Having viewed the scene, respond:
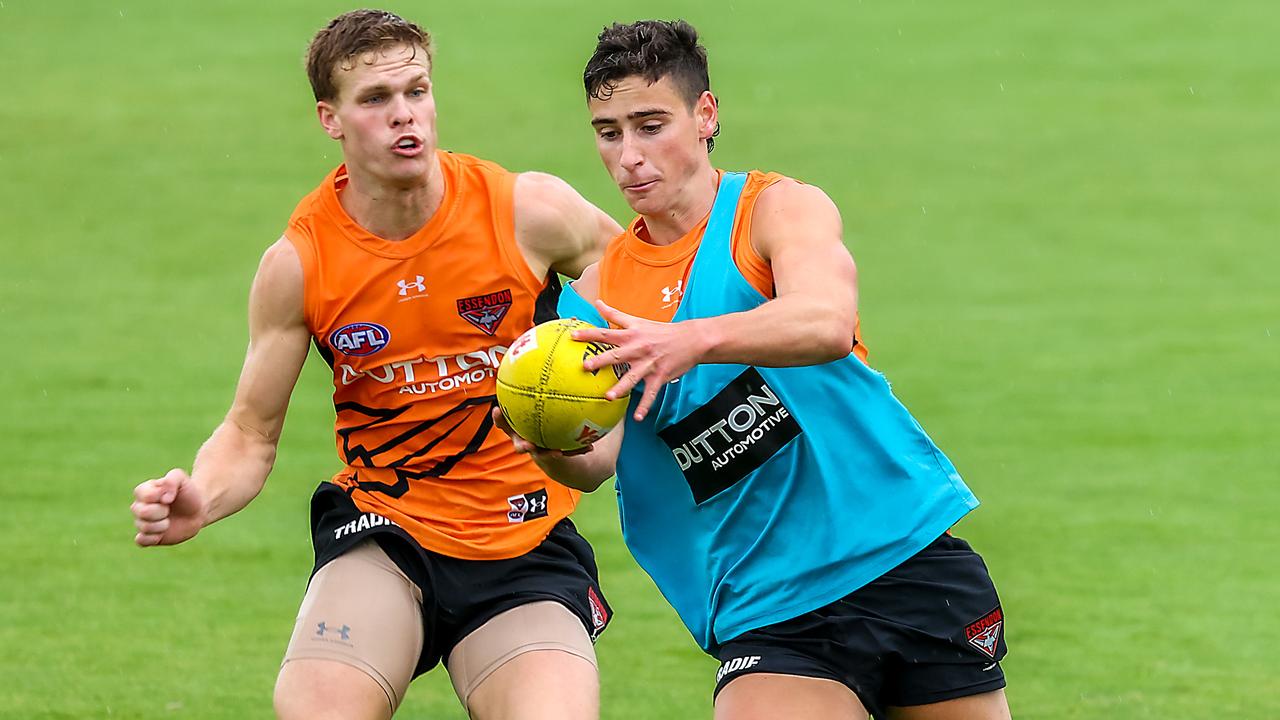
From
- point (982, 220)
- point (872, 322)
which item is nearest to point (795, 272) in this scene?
point (872, 322)

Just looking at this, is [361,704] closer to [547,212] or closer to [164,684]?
[547,212]

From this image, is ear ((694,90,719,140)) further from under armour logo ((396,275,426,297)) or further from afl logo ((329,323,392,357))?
afl logo ((329,323,392,357))

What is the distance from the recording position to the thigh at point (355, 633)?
5.40 meters

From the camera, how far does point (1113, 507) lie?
1078 centimetres

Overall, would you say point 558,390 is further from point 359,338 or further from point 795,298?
point 359,338

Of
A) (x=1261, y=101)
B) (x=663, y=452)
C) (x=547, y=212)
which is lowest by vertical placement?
(x=1261, y=101)

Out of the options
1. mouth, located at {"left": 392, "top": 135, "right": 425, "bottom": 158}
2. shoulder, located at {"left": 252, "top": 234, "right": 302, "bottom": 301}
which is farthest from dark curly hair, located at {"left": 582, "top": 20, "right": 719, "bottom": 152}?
shoulder, located at {"left": 252, "top": 234, "right": 302, "bottom": 301}

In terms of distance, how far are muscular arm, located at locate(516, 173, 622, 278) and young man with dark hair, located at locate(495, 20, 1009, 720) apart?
0.63 metres

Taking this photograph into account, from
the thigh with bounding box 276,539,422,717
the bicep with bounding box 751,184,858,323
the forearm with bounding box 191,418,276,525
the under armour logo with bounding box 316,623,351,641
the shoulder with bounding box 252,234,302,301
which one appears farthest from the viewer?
the shoulder with bounding box 252,234,302,301

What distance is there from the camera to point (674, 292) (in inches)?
206

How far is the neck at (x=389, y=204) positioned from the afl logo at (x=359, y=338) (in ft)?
1.00

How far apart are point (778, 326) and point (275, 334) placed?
6.61 feet

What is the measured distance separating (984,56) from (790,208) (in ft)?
60.2

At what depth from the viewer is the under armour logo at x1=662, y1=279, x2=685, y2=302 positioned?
522cm
